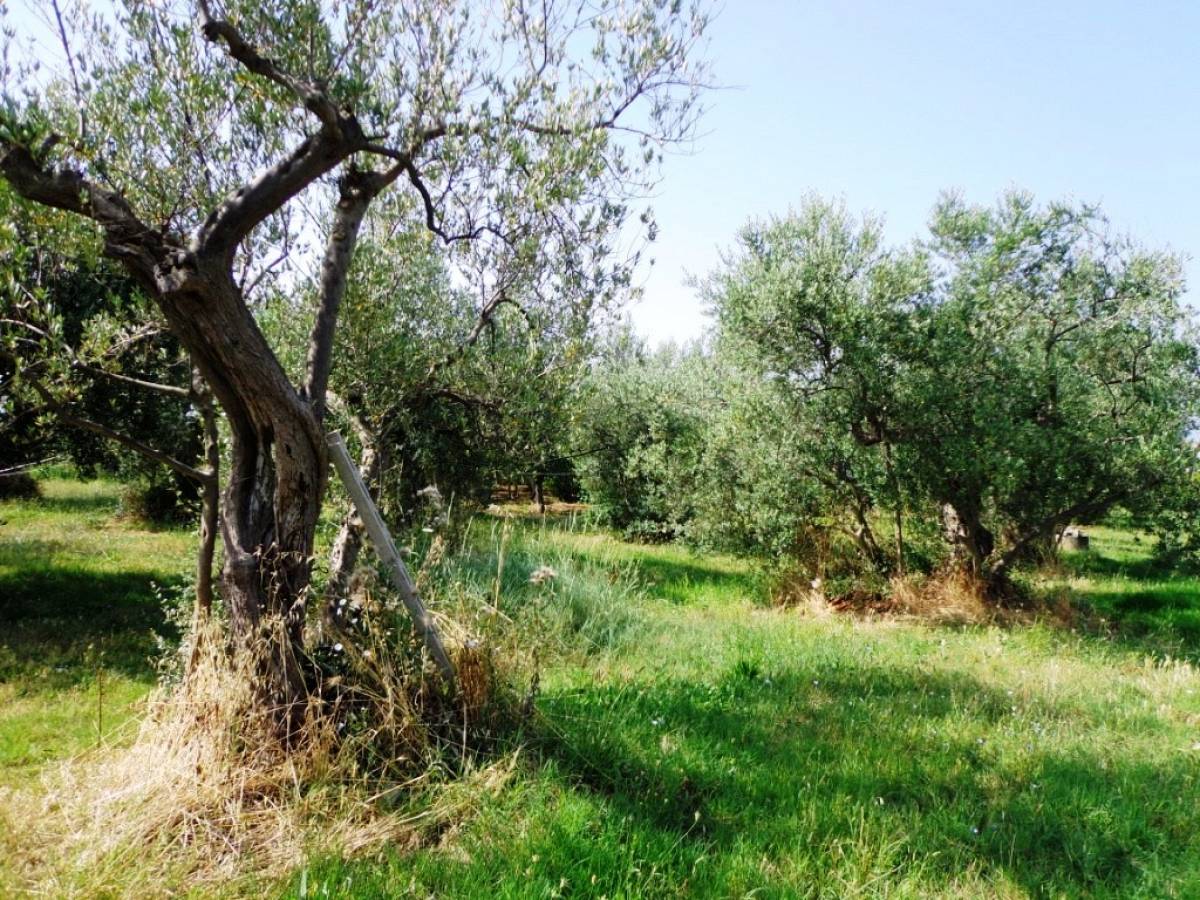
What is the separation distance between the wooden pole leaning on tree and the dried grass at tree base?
219 millimetres

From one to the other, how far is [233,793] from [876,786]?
3.56 meters

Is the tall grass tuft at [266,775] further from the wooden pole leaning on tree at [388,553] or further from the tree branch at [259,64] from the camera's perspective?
the tree branch at [259,64]

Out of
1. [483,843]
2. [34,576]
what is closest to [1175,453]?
[483,843]

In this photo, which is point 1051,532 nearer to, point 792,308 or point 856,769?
point 792,308

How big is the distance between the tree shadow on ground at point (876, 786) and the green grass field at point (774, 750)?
0.02 meters

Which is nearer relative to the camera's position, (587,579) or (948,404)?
(587,579)

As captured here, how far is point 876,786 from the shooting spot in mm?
4371

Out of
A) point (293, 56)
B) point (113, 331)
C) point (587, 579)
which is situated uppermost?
point (293, 56)

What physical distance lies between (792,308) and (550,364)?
4665 millimetres

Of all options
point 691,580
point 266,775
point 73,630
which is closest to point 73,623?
point 73,630

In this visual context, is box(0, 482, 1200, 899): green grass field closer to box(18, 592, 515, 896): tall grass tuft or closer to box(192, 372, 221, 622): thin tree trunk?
box(18, 592, 515, 896): tall grass tuft

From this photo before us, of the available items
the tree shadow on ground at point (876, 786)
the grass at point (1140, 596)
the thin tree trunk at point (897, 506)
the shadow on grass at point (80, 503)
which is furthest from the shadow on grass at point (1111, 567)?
the shadow on grass at point (80, 503)

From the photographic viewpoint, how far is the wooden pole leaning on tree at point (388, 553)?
4.19 metres

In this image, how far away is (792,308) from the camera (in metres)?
10.0
